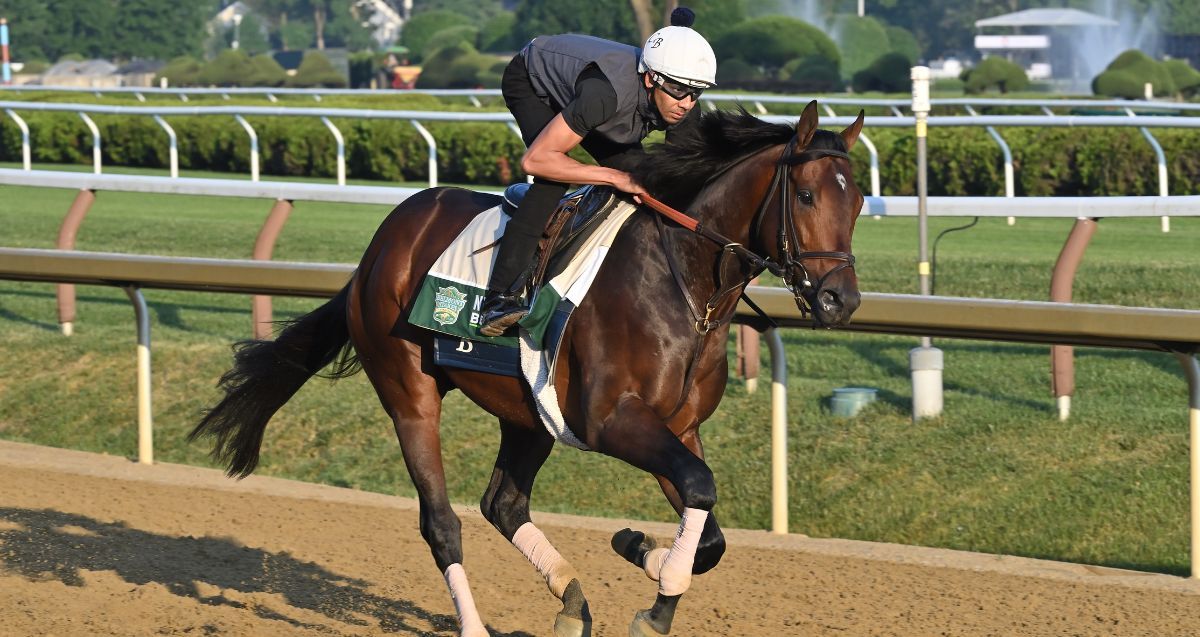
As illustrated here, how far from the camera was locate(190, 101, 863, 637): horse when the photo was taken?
386cm

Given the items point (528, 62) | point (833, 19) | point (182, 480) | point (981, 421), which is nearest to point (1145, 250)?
point (981, 421)

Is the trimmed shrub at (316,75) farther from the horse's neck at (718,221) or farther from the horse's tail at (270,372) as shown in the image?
the horse's neck at (718,221)

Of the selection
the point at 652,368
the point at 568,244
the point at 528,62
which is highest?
the point at 528,62

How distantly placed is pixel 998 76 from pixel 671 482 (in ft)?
110

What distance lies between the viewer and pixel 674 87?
414 cm

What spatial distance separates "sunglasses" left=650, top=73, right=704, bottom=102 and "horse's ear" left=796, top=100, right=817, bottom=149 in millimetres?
344

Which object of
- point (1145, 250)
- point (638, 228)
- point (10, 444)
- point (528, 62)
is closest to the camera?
point (638, 228)

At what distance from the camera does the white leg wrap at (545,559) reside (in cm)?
439

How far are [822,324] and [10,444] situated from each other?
198 inches

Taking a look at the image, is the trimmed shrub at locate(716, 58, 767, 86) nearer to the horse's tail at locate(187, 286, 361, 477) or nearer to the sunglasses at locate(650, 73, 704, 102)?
the horse's tail at locate(187, 286, 361, 477)

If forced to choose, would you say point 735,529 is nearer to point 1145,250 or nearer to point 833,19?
point 1145,250

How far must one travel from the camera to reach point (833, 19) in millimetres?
57438

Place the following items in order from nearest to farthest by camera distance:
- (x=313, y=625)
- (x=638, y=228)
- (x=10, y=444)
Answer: (x=638, y=228), (x=313, y=625), (x=10, y=444)

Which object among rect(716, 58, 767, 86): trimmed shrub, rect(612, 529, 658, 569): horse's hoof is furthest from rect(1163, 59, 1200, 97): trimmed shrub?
rect(612, 529, 658, 569): horse's hoof
